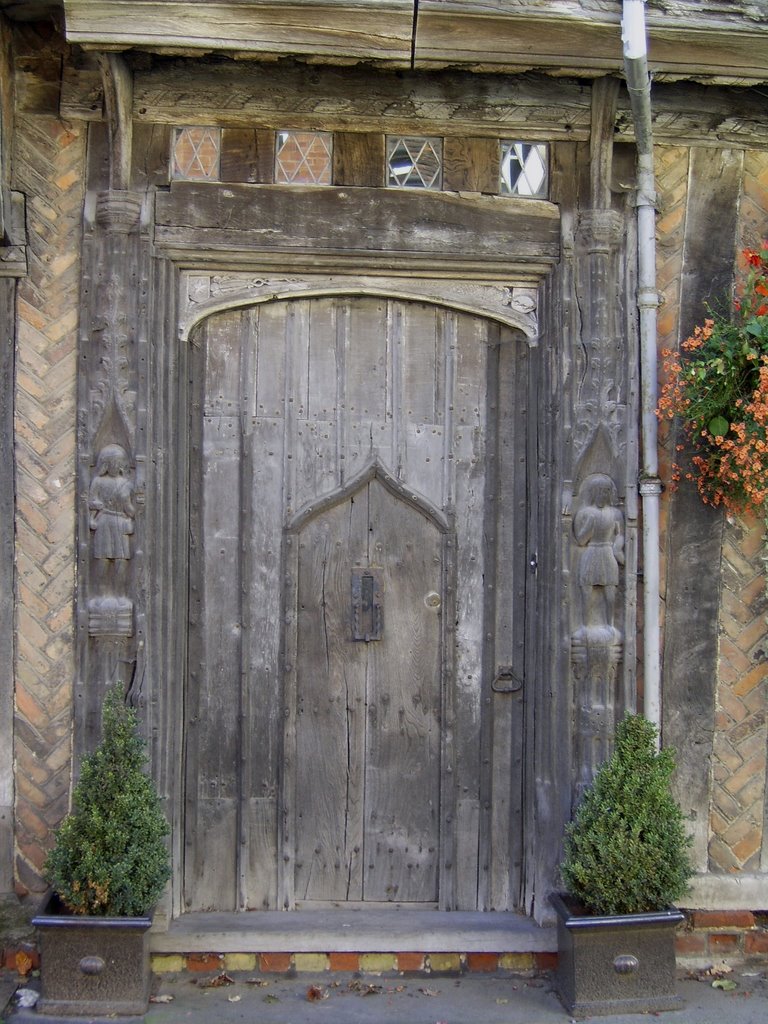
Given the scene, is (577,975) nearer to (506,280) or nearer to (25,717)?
(25,717)

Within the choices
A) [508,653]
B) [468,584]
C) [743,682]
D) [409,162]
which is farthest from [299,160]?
[743,682]

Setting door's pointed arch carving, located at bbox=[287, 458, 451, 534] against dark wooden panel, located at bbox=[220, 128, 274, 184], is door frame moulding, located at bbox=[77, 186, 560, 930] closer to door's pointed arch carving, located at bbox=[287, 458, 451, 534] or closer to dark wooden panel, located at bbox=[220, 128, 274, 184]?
dark wooden panel, located at bbox=[220, 128, 274, 184]

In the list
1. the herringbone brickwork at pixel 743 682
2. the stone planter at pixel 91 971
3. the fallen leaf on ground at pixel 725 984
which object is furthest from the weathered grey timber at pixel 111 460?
the fallen leaf on ground at pixel 725 984

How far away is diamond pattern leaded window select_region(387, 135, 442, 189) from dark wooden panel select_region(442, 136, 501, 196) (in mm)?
55

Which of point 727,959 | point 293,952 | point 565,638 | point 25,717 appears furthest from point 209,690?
point 727,959

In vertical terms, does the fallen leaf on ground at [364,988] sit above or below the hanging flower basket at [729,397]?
below

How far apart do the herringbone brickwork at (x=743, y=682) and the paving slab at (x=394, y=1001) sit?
563 millimetres

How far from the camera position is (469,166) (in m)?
4.25

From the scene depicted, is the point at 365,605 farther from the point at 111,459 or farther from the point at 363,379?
the point at 111,459

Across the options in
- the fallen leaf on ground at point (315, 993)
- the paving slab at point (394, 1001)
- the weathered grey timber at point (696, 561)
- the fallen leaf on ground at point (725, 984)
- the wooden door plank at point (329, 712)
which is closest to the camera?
the paving slab at point (394, 1001)

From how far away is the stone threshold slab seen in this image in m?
4.16

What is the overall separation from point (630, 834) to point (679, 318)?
208 centimetres

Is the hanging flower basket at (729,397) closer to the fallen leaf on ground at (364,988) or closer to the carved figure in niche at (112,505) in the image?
the carved figure in niche at (112,505)

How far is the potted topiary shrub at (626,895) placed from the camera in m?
3.84
